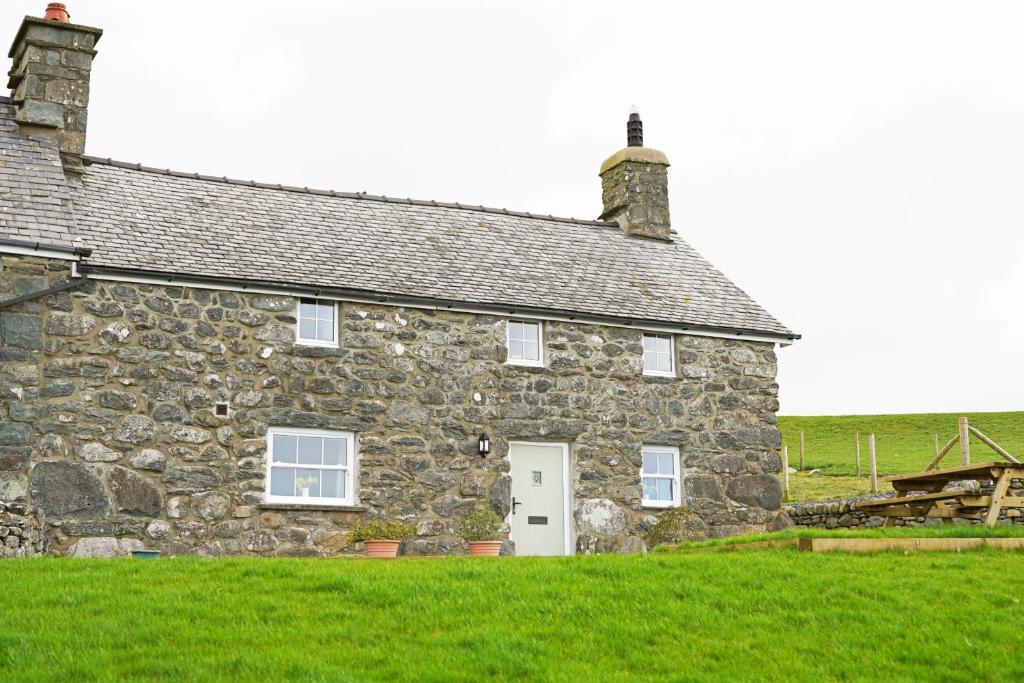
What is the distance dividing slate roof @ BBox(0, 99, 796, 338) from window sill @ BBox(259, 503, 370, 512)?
3378 millimetres

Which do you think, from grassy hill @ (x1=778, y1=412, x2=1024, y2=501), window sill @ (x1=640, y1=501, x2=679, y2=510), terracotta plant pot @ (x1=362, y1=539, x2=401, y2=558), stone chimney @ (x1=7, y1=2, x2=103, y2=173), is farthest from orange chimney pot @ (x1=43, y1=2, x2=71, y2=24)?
grassy hill @ (x1=778, y1=412, x2=1024, y2=501)

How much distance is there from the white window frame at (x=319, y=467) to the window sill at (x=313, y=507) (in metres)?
0.06

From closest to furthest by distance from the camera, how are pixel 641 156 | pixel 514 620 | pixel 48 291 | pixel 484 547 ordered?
pixel 514 620, pixel 48 291, pixel 484 547, pixel 641 156

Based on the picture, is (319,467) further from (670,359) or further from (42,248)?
(670,359)

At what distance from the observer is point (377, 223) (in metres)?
22.1

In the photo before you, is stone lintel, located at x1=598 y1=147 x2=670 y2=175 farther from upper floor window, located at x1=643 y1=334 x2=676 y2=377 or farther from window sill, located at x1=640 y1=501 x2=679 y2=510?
window sill, located at x1=640 y1=501 x2=679 y2=510

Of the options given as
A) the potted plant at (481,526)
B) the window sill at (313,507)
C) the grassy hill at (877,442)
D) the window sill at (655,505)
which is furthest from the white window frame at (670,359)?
the grassy hill at (877,442)

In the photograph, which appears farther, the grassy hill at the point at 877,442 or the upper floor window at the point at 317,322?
the grassy hill at the point at 877,442

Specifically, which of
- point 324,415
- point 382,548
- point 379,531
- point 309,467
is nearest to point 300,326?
point 324,415

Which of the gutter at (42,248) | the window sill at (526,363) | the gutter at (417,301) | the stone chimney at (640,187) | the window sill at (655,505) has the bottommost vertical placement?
the window sill at (655,505)

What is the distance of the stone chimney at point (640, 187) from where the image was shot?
24.7 m

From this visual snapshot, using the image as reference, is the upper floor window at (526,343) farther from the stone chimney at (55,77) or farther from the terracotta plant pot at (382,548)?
the stone chimney at (55,77)

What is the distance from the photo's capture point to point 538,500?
19.6 metres

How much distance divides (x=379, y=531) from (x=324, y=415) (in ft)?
6.45
